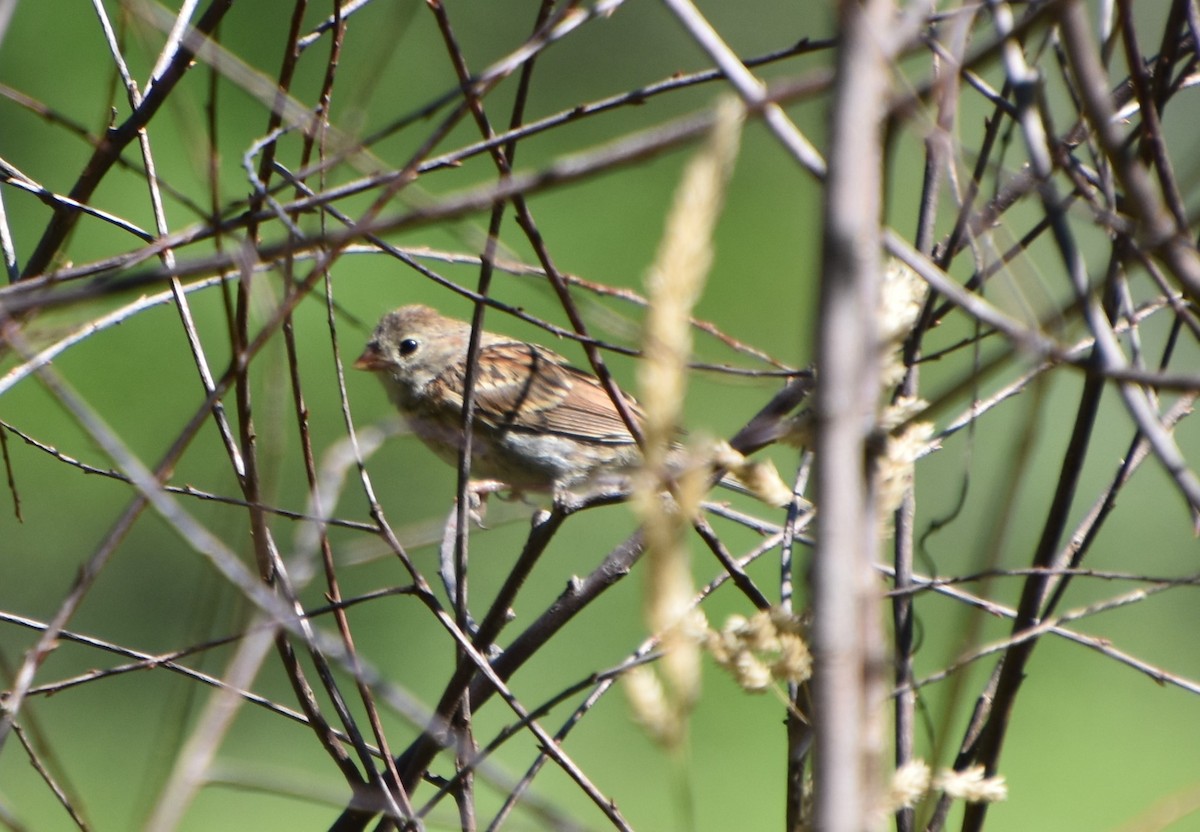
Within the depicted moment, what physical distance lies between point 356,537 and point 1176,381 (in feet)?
20.9

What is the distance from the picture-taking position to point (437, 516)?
6711 mm

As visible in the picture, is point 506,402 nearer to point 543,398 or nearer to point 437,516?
point 543,398

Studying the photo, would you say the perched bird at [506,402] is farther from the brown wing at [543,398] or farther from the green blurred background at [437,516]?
the green blurred background at [437,516]

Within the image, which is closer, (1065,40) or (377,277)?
(1065,40)

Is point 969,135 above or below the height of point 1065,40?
above

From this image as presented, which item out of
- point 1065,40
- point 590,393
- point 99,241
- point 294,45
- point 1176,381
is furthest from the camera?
point 99,241

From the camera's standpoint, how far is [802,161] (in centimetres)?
125

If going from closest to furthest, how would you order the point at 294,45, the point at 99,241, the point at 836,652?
the point at 836,652
the point at 294,45
the point at 99,241

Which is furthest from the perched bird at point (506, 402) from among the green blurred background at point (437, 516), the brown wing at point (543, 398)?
the green blurred background at point (437, 516)

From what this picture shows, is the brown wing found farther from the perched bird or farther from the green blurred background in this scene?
the green blurred background

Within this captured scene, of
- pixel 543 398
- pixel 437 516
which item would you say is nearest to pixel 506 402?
pixel 543 398

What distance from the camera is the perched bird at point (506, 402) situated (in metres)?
5.17

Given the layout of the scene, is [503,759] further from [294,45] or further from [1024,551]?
[294,45]

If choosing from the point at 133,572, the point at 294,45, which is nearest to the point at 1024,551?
the point at 133,572
